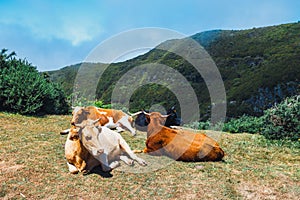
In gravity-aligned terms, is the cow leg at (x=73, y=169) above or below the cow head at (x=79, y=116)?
below

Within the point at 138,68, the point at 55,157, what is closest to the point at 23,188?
the point at 55,157

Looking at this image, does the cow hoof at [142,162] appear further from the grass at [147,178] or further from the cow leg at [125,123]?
the cow leg at [125,123]

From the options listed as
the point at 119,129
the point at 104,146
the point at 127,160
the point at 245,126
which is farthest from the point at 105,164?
the point at 245,126

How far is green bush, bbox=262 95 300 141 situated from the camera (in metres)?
9.83

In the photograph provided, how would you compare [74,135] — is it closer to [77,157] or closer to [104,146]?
[77,157]

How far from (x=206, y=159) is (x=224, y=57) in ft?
185

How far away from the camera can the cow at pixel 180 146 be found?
262 inches

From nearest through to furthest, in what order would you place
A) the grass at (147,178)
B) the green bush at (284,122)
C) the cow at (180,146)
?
the grass at (147,178) → the cow at (180,146) → the green bush at (284,122)

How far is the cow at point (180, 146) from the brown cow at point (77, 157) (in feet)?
4.90

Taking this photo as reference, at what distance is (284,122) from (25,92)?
981cm

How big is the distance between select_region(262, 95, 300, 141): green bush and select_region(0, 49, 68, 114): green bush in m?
→ 8.73

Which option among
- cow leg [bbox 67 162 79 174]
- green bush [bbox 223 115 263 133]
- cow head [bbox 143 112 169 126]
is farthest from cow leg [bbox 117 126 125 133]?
green bush [bbox 223 115 263 133]

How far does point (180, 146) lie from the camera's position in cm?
668

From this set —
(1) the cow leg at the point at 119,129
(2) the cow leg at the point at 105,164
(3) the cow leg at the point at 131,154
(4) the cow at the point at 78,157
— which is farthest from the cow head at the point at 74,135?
(1) the cow leg at the point at 119,129
